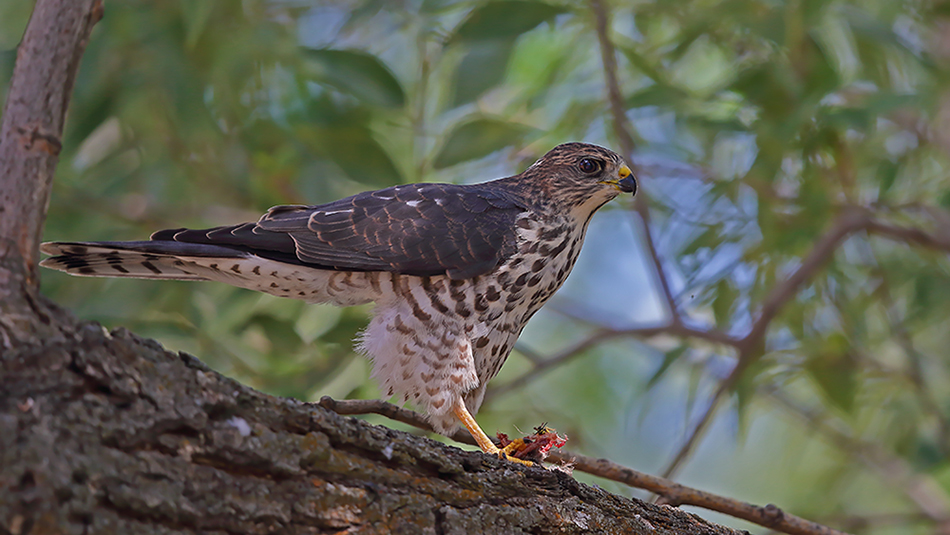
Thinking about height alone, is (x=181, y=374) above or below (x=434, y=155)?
below

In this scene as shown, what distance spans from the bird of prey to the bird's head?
0.24m

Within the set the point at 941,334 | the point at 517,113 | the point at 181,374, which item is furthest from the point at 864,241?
the point at 181,374

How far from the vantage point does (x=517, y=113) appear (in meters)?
6.18

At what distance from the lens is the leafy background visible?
446 centimetres

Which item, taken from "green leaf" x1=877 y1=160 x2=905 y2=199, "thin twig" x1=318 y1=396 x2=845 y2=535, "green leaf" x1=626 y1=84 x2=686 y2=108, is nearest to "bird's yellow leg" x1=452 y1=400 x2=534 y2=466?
"thin twig" x1=318 y1=396 x2=845 y2=535

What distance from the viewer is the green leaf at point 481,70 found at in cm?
425

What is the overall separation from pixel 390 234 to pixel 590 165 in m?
1.23

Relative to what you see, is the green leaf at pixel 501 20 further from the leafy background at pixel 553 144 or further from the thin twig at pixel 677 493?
the thin twig at pixel 677 493

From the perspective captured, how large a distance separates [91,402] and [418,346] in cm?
203

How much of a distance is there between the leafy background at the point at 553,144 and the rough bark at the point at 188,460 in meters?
2.36

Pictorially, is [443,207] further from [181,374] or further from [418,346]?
[181,374]

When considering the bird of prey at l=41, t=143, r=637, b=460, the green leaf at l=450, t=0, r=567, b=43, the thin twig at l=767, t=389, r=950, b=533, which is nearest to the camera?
the bird of prey at l=41, t=143, r=637, b=460

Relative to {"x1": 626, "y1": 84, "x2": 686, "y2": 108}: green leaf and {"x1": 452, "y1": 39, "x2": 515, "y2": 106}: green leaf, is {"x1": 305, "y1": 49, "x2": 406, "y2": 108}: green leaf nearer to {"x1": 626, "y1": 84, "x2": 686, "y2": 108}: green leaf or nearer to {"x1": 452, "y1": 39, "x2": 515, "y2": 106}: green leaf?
{"x1": 452, "y1": 39, "x2": 515, "y2": 106}: green leaf

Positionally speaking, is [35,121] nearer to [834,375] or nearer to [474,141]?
[474,141]
